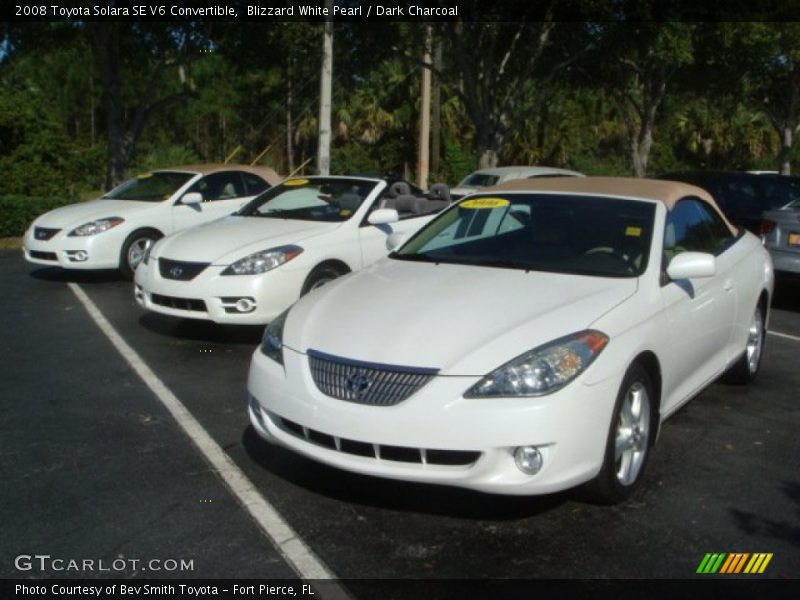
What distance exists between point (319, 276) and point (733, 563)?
16.1 feet

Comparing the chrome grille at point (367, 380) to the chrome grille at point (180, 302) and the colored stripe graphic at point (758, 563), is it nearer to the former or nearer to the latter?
the colored stripe graphic at point (758, 563)

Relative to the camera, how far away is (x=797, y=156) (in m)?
43.2

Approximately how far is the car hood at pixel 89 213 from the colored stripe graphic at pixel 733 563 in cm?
896

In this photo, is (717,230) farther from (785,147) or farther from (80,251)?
(785,147)

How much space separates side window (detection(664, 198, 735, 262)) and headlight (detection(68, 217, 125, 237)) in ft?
24.2

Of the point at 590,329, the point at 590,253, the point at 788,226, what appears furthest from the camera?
the point at 788,226

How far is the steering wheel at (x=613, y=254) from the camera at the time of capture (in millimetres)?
5004

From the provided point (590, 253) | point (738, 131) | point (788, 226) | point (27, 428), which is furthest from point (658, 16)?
point (738, 131)

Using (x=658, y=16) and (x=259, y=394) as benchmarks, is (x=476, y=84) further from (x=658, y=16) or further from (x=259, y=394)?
Answer: (x=259, y=394)

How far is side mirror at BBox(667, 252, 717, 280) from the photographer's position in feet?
15.9

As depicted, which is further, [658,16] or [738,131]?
[738,131]

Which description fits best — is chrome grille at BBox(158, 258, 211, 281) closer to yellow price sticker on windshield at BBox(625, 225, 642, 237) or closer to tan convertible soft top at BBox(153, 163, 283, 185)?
yellow price sticker on windshield at BBox(625, 225, 642, 237)

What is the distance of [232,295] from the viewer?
7.64 meters

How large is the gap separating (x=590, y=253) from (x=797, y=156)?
4219cm
